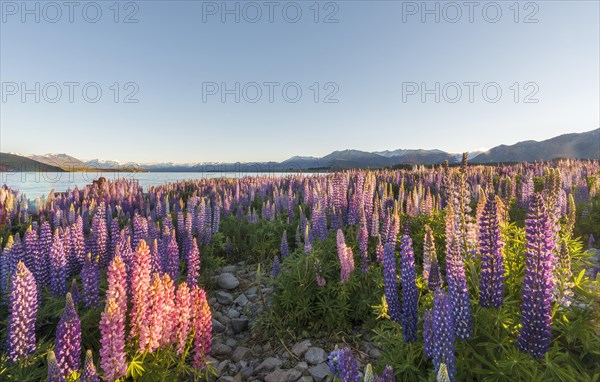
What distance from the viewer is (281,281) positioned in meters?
5.76

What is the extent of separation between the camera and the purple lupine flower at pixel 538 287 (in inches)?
99.6

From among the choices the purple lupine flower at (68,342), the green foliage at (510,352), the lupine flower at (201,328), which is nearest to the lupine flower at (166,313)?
the lupine flower at (201,328)

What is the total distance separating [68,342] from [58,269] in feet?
8.17

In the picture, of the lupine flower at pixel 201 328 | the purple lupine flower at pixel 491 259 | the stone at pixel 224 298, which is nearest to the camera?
the purple lupine flower at pixel 491 259

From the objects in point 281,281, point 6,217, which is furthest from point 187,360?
point 6,217

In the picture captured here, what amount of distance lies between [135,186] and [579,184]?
63.8ft

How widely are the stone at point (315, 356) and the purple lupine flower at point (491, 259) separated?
8.35ft

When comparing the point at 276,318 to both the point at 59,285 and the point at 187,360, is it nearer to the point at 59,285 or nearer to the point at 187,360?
the point at 187,360

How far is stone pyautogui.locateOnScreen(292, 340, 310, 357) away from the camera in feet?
15.6

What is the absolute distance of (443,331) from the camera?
2455mm

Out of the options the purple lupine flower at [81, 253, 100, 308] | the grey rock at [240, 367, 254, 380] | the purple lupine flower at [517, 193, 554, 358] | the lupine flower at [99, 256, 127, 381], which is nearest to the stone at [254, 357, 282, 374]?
the grey rock at [240, 367, 254, 380]

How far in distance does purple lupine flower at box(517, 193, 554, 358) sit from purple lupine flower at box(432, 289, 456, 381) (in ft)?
2.31

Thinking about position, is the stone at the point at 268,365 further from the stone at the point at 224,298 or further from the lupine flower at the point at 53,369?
the lupine flower at the point at 53,369

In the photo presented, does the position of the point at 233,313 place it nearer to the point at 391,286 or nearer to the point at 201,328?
the point at 201,328
